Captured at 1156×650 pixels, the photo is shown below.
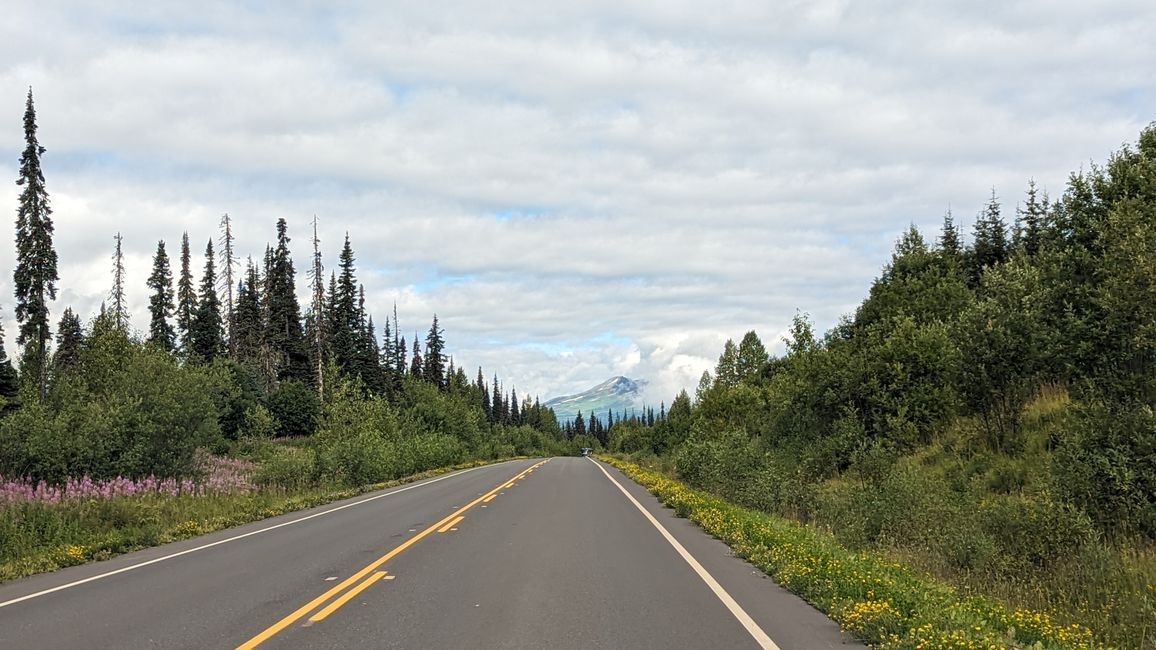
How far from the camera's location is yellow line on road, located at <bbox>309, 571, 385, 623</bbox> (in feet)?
25.4

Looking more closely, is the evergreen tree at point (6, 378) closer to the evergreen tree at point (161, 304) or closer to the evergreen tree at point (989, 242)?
the evergreen tree at point (161, 304)

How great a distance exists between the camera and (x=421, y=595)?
8.81 metres

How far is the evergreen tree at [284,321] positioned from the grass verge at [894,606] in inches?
2939

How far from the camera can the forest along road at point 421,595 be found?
6.96 meters

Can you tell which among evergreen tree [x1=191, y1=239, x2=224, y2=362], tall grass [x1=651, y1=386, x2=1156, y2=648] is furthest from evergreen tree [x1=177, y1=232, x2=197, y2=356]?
tall grass [x1=651, y1=386, x2=1156, y2=648]

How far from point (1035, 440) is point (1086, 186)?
7.26 meters

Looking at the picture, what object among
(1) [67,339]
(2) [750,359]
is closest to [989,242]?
(2) [750,359]

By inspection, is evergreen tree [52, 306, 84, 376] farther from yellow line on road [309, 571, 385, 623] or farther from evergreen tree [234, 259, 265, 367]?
yellow line on road [309, 571, 385, 623]

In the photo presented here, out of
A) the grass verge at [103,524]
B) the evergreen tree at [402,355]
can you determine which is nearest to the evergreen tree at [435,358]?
the evergreen tree at [402,355]

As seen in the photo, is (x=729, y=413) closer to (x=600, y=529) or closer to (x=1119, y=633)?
(x=600, y=529)

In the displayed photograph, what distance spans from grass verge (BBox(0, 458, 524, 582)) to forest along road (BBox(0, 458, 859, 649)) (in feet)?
2.09

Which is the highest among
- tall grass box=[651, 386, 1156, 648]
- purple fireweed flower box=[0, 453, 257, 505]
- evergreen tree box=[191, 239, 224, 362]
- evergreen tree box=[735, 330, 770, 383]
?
evergreen tree box=[191, 239, 224, 362]

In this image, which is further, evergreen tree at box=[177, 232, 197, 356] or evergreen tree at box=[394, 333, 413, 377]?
evergreen tree at box=[394, 333, 413, 377]

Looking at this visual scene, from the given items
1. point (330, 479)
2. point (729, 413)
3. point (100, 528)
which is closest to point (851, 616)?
point (100, 528)
